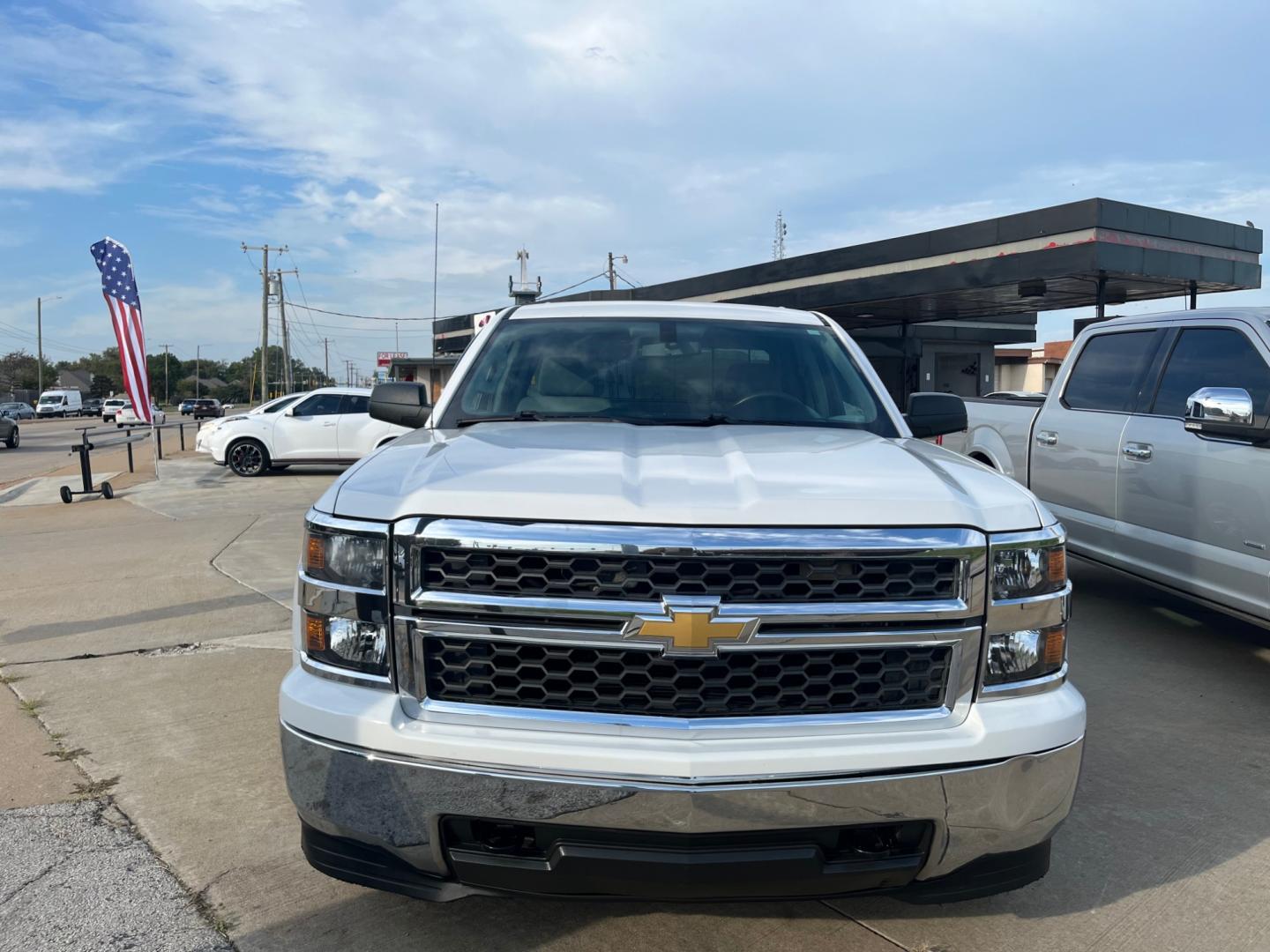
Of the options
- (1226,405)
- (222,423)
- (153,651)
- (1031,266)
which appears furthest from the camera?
(222,423)

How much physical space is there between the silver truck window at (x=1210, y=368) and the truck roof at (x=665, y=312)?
2.44 m

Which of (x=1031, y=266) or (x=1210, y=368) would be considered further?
(x=1031, y=266)

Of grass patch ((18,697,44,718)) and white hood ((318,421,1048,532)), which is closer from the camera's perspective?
white hood ((318,421,1048,532))

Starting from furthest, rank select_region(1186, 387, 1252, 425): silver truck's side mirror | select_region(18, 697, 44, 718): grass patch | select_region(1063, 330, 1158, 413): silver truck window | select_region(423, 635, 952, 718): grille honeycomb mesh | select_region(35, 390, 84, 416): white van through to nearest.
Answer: select_region(35, 390, 84, 416): white van, select_region(1063, 330, 1158, 413): silver truck window, select_region(18, 697, 44, 718): grass patch, select_region(1186, 387, 1252, 425): silver truck's side mirror, select_region(423, 635, 952, 718): grille honeycomb mesh

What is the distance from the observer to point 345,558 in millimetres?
2338

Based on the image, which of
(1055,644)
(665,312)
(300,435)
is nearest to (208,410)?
(300,435)

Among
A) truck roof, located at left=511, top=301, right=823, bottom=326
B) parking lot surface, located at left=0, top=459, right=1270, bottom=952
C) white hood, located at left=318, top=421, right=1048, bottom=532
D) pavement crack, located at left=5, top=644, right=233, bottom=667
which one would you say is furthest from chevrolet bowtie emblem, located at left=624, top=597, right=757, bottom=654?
pavement crack, located at left=5, top=644, right=233, bottom=667

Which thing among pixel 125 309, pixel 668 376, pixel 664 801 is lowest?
pixel 664 801

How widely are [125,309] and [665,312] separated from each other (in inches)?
607

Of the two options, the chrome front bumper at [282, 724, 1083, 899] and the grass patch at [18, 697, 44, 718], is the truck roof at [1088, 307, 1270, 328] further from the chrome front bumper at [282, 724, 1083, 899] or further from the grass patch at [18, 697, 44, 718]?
the grass patch at [18, 697, 44, 718]

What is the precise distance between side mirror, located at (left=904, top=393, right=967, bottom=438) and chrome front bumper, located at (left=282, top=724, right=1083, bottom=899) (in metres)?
1.73

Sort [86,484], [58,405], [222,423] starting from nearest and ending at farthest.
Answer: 1. [86,484]
2. [222,423]
3. [58,405]

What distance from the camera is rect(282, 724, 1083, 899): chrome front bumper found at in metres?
2.12

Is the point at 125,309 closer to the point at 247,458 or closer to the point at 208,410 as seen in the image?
the point at 247,458
